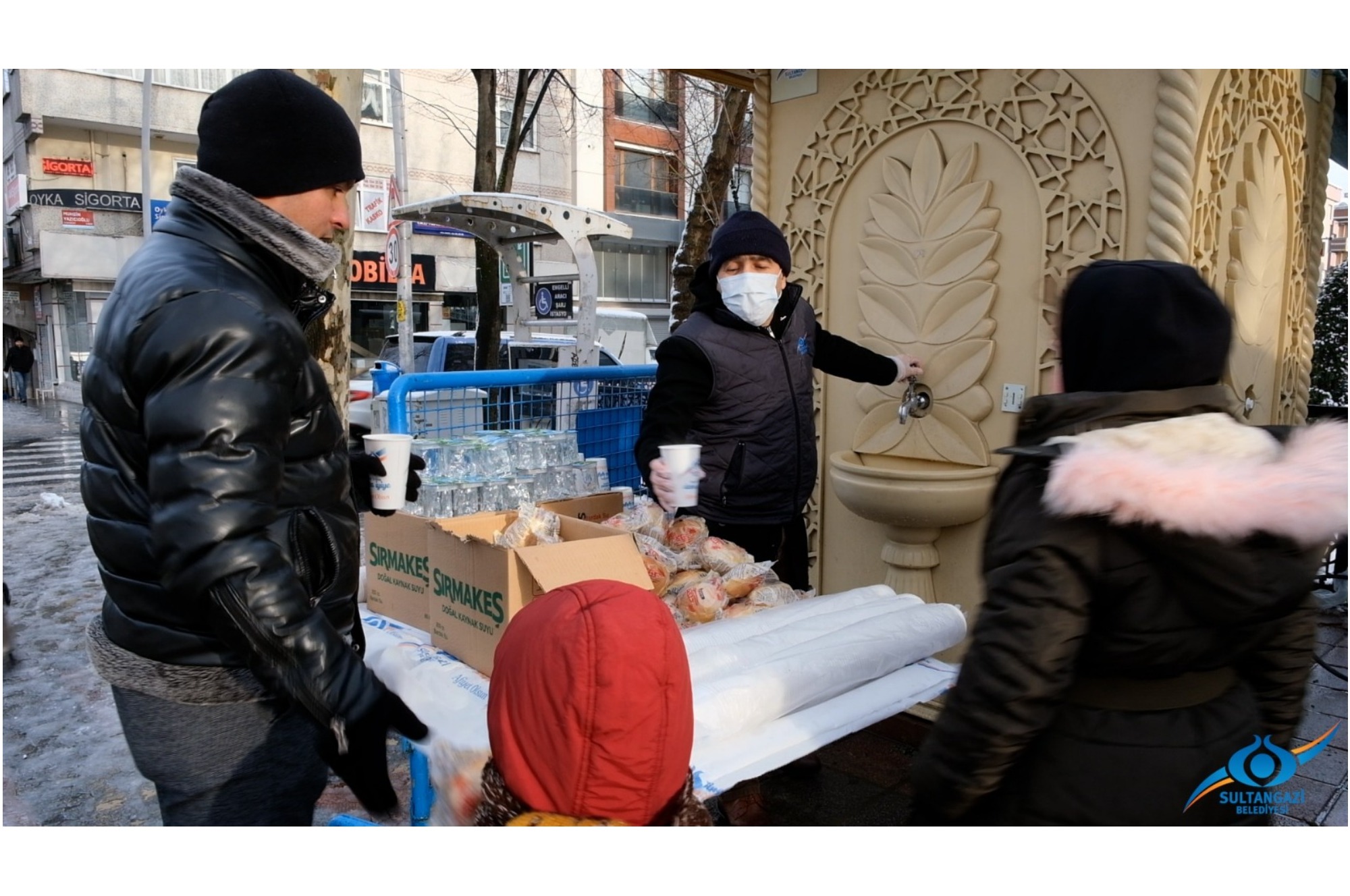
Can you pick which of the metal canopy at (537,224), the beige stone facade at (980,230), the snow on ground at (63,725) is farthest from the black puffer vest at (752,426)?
the metal canopy at (537,224)

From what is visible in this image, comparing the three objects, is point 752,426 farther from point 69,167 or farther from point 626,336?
point 69,167

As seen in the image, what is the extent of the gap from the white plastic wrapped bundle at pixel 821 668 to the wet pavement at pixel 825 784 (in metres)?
0.73

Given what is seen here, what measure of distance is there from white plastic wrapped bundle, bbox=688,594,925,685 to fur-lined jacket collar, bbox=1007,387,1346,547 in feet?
4.03

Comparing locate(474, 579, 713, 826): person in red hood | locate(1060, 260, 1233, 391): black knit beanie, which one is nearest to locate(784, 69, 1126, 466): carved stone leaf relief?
locate(1060, 260, 1233, 391): black knit beanie

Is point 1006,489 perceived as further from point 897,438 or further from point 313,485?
point 897,438

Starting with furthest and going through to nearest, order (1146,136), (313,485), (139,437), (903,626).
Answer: (1146,136) → (903,626) → (313,485) → (139,437)

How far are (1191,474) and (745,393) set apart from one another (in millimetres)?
2058

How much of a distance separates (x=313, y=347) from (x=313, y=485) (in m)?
2.96

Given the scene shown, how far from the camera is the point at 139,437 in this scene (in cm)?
153

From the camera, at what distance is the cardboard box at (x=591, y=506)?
10.4 feet

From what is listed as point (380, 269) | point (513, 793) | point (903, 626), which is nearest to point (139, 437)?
point (513, 793)

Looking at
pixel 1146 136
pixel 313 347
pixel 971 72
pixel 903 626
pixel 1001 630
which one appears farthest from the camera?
pixel 313 347

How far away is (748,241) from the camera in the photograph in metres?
3.40

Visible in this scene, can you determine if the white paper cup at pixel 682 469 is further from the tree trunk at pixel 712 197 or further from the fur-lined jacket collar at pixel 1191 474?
the tree trunk at pixel 712 197
